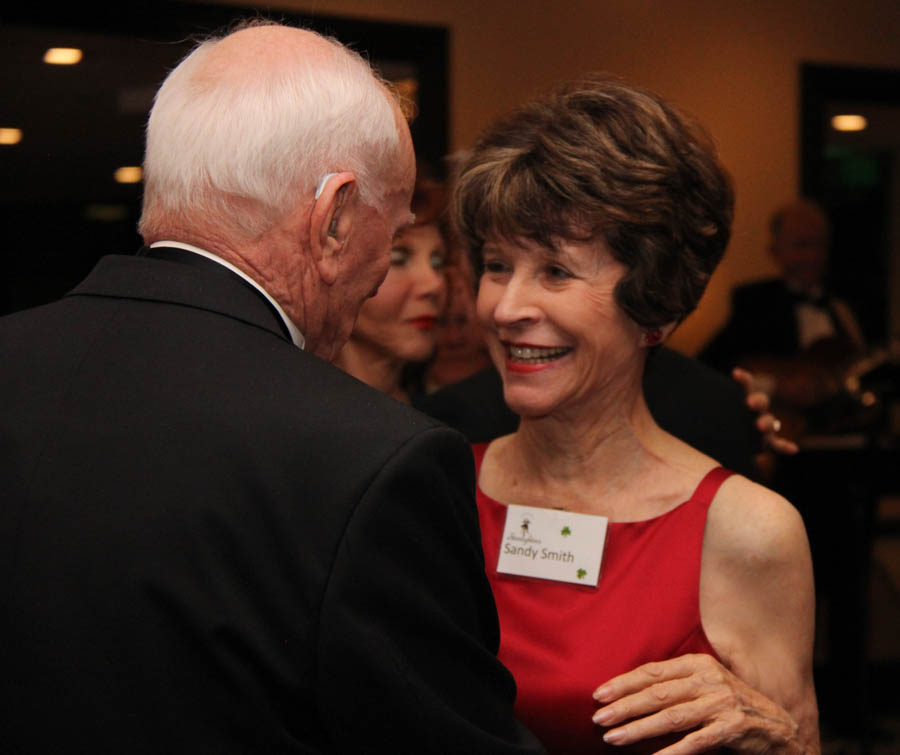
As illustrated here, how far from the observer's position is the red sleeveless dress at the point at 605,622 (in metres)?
1.68

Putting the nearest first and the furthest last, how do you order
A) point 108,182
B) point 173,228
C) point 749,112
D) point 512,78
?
1. point 173,228
2. point 108,182
3. point 512,78
4. point 749,112

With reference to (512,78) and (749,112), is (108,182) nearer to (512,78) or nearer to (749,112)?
(512,78)

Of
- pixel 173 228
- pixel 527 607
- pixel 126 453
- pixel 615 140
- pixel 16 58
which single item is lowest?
pixel 527 607

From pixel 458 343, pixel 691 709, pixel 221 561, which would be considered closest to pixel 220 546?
pixel 221 561

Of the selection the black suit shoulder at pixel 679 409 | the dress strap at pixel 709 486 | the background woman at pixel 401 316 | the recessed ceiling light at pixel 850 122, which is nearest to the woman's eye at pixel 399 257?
the background woman at pixel 401 316

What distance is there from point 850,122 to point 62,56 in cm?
540

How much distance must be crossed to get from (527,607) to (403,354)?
94cm

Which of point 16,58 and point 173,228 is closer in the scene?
point 173,228

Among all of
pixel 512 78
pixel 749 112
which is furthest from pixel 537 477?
pixel 749 112

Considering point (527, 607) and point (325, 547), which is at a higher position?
point (325, 547)

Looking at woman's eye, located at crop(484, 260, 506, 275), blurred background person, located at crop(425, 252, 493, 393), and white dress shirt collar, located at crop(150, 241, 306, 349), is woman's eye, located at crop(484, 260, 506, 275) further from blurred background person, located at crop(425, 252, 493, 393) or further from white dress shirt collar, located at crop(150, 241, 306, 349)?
blurred background person, located at crop(425, 252, 493, 393)

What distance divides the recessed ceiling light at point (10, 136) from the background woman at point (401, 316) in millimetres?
2536

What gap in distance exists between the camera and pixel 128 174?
4875 millimetres

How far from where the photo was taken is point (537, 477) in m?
1.93
